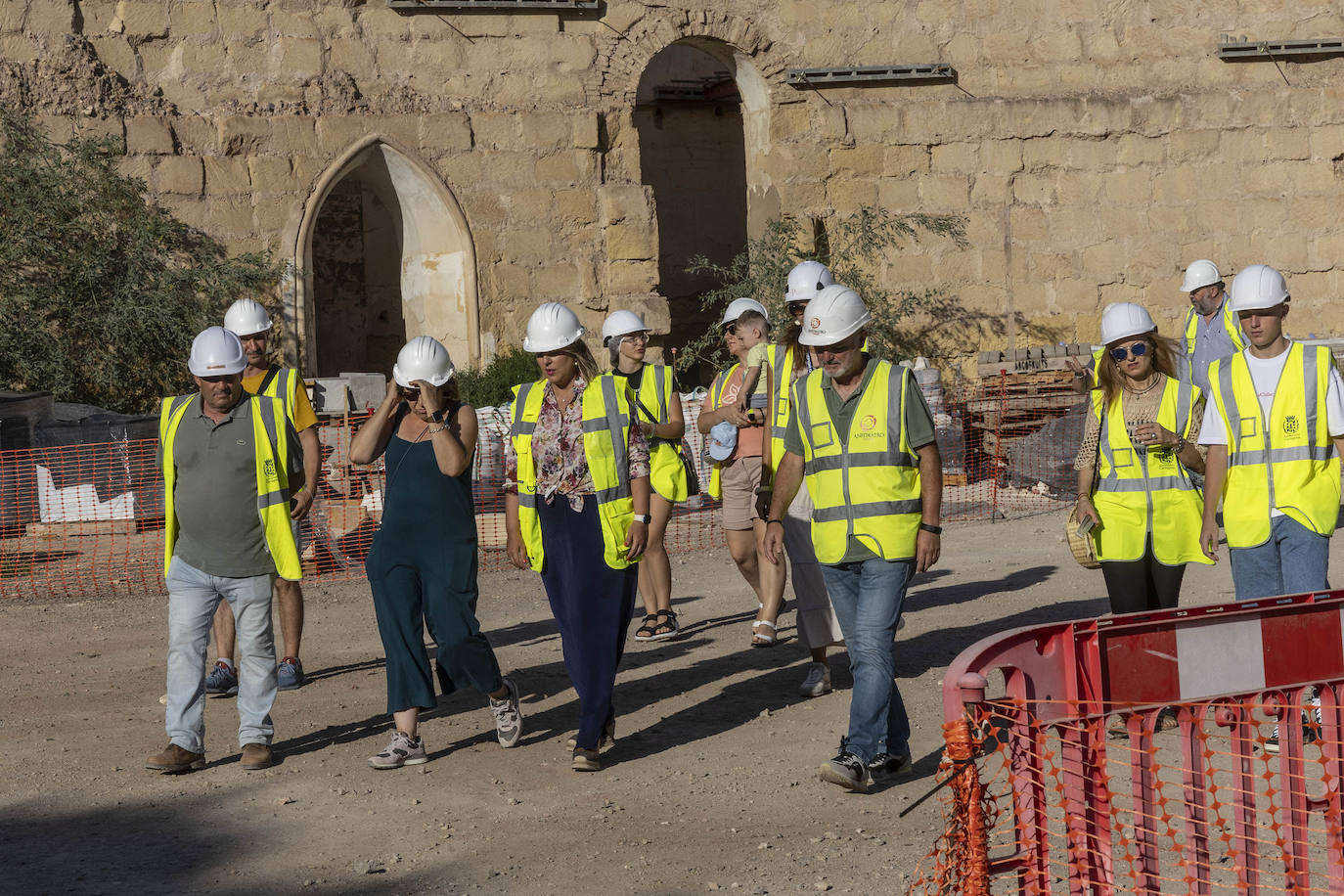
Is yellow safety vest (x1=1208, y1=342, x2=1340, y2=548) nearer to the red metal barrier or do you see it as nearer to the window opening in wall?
the red metal barrier

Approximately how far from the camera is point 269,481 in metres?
6.04

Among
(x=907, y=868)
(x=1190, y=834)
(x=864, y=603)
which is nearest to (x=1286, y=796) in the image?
(x=1190, y=834)

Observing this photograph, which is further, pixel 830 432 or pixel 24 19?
pixel 24 19

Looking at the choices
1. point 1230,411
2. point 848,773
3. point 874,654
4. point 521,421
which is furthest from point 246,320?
point 1230,411

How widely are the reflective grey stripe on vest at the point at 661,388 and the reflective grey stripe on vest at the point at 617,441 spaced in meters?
1.83

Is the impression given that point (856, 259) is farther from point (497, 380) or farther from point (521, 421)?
point (521, 421)

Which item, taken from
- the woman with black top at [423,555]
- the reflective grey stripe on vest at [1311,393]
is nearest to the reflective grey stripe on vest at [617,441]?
the woman with black top at [423,555]

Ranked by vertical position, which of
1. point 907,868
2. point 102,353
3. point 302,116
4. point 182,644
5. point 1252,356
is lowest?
point 907,868

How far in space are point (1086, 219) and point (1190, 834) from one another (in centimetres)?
1441

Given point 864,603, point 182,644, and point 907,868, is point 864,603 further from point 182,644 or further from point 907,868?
point 182,644

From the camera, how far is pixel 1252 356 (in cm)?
576

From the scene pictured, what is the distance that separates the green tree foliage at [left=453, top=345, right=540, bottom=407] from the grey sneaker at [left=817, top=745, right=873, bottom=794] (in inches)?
367

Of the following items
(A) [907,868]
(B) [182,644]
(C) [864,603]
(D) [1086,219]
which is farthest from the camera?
(D) [1086,219]

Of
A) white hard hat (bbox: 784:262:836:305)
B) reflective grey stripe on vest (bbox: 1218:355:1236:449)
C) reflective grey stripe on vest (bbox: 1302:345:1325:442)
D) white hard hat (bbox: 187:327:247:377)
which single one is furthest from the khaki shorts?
reflective grey stripe on vest (bbox: 1302:345:1325:442)
